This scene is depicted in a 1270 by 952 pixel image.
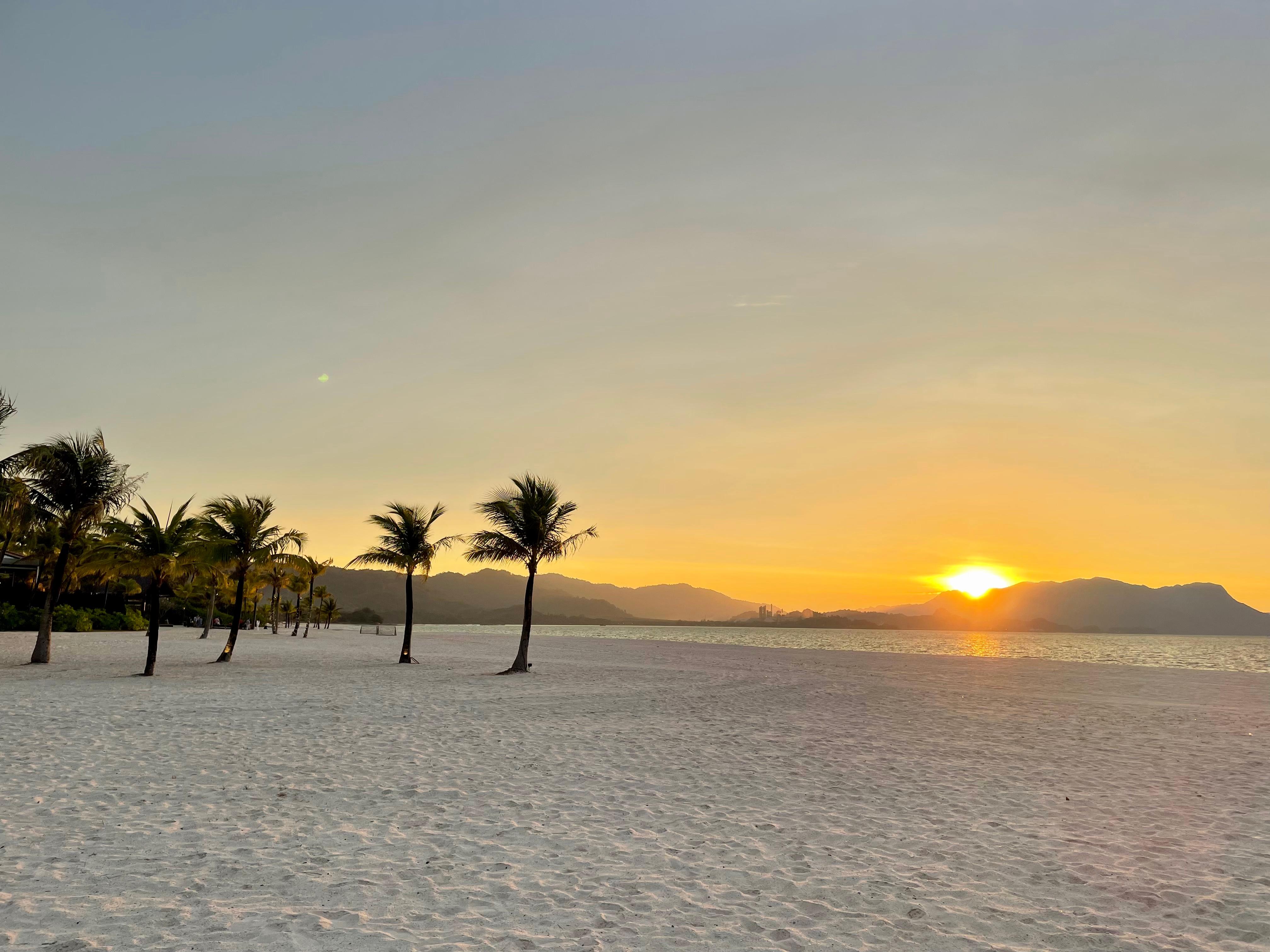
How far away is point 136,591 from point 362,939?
7631 centimetres

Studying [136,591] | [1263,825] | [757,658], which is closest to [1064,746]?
[1263,825]

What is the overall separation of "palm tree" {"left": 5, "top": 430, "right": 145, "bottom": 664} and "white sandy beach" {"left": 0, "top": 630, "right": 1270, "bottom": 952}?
8463mm

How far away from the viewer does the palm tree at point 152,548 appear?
25.1m

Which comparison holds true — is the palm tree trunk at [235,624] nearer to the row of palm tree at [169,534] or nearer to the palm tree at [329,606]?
the row of palm tree at [169,534]

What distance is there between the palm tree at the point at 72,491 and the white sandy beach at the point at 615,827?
846cm

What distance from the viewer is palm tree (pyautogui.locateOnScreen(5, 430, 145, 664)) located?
25.1 meters

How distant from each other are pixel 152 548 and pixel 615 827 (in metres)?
23.5

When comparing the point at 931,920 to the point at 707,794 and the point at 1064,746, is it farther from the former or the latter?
the point at 1064,746

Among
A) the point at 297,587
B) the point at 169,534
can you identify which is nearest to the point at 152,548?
the point at 169,534

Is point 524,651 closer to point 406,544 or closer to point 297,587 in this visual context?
point 406,544

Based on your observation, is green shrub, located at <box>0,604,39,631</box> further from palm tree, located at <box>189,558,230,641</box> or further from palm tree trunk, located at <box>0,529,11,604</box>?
palm tree trunk, located at <box>0,529,11,604</box>

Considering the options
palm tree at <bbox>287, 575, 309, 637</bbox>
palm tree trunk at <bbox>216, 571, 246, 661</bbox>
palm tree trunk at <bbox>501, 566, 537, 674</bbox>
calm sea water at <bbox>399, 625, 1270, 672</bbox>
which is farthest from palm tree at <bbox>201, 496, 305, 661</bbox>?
calm sea water at <bbox>399, 625, 1270, 672</bbox>

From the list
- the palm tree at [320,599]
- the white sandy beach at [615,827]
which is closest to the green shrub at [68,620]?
the palm tree at [320,599]

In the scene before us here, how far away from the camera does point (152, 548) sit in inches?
994
